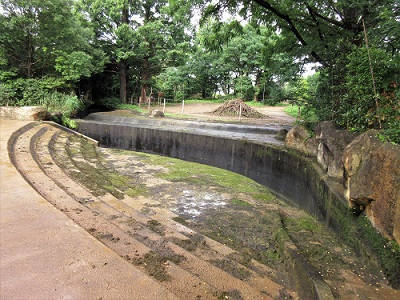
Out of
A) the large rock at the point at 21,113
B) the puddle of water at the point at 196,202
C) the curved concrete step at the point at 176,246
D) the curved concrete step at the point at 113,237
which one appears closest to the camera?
the curved concrete step at the point at 113,237

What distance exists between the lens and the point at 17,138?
5.78m

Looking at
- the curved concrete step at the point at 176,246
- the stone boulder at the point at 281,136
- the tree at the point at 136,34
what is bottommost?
the curved concrete step at the point at 176,246

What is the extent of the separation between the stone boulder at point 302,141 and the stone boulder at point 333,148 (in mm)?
1057

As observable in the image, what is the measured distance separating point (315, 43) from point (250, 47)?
18.4 meters

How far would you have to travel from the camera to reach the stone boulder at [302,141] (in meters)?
6.23

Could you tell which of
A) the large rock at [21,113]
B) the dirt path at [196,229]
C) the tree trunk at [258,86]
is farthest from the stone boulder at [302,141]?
the tree trunk at [258,86]

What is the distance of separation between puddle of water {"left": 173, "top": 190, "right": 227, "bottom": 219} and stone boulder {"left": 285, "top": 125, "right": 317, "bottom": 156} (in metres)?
2.73

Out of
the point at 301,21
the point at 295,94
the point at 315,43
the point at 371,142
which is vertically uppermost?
the point at 301,21

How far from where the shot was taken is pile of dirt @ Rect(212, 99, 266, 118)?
635 inches

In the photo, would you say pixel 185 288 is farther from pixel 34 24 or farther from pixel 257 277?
pixel 34 24

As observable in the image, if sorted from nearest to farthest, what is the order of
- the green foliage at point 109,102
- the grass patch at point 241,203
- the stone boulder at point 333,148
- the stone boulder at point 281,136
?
1. the stone boulder at point 333,148
2. the grass patch at point 241,203
3. the stone boulder at point 281,136
4. the green foliage at point 109,102

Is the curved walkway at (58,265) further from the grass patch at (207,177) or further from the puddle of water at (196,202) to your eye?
the grass patch at (207,177)

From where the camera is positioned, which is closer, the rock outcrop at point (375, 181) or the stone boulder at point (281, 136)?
the rock outcrop at point (375, 181)

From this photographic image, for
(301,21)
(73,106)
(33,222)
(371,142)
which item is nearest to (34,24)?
(73,106)
